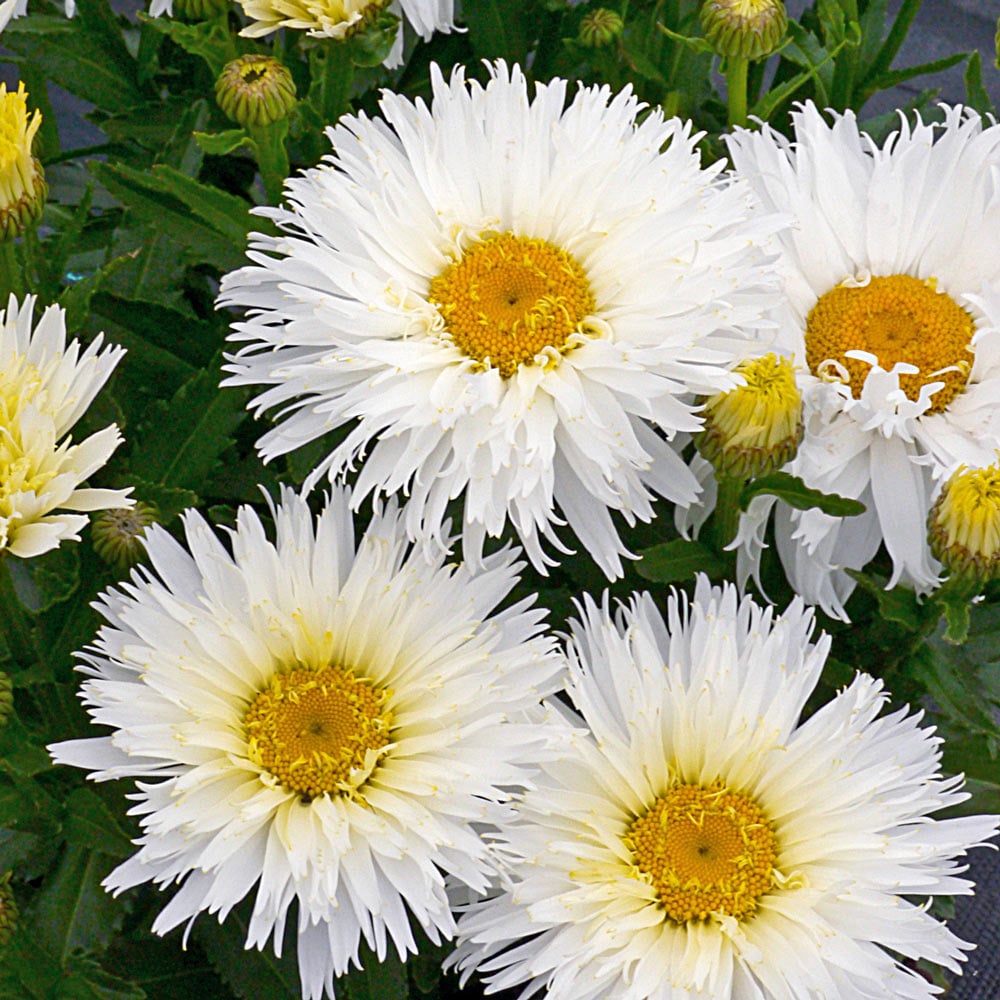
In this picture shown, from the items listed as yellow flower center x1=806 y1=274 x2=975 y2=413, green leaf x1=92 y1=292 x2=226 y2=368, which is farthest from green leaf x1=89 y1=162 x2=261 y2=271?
yellow flower center x1=806 y1=274 x2=975 y2=413

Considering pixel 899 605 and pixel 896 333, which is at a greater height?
pixel 896 333

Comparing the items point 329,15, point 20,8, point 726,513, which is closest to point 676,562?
point 726,513

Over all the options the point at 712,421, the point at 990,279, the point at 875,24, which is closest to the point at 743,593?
the point at 712,421

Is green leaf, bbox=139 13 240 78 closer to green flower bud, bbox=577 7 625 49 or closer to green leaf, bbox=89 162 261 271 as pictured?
green leaf, bbox=89 162 261 271

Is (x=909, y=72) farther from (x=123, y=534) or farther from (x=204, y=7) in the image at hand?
(x=123, y=534)

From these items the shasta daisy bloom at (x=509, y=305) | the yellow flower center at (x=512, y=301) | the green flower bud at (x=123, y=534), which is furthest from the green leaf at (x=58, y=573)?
the yellow flower center at (x=512, y=301)
